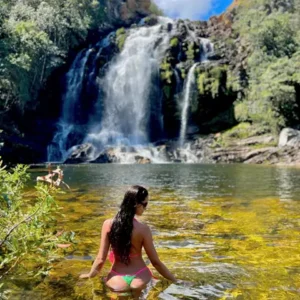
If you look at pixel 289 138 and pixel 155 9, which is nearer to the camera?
pixel 289 138

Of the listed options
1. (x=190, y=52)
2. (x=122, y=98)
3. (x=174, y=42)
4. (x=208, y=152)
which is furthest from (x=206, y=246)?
(x=174, y=42)

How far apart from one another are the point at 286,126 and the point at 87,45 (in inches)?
1171

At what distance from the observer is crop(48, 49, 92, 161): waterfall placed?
43356 millimetres

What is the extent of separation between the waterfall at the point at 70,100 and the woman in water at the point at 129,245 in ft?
128

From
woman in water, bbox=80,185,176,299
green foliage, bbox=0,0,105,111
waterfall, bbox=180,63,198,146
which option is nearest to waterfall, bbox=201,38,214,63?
waterfall, bbox=180,63,198,146

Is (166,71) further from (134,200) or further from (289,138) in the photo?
(134,200)

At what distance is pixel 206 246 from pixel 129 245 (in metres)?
3.31

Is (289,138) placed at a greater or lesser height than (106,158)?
greater

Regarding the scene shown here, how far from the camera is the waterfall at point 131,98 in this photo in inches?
1805

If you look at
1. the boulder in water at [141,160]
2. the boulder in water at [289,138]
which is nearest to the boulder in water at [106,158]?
the boulder in water at [141,160]

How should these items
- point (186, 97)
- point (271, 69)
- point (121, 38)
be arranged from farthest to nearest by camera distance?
point (121, 38)
point (186, 97)
point (271, 69)

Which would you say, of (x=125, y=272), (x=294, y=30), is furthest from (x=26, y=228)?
(x=294, y=30)

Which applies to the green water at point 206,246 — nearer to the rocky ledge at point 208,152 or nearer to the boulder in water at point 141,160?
the rocky ledge at point 208,152

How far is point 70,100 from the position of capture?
46344mm
